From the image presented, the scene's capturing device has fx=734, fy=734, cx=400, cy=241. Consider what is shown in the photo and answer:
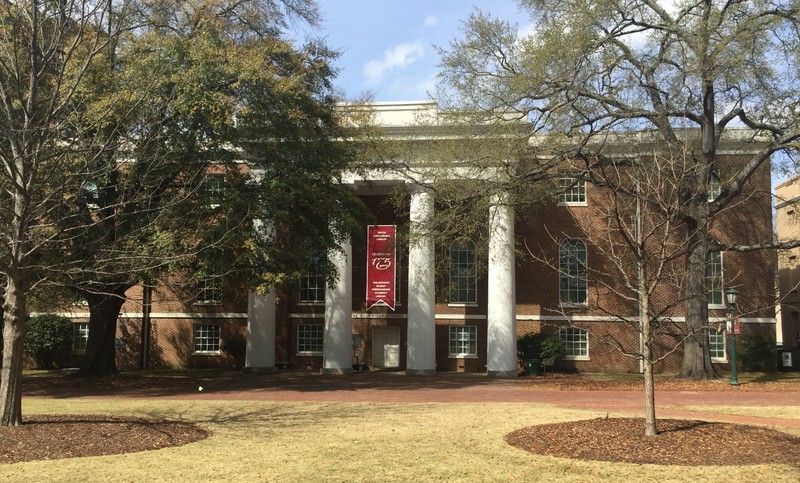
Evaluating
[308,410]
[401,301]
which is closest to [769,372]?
[401,301]

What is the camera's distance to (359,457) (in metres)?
11.1

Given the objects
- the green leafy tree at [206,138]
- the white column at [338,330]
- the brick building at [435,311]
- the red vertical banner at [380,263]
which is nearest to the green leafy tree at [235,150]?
the green leafy tree at [206,138]

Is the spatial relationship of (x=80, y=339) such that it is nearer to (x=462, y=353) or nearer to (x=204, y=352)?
(x=204, y=352)

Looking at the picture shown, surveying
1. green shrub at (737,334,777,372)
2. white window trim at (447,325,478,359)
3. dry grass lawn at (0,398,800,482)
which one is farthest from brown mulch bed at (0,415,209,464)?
green shrub at (737,334,777,372)

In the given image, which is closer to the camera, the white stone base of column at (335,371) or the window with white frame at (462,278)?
the white stone base of column at (335,371)

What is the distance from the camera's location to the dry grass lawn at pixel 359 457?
9.71m

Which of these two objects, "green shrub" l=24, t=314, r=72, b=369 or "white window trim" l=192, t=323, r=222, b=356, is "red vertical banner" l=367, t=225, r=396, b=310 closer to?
"white window trim" l=192, t=323, r=222, b=356

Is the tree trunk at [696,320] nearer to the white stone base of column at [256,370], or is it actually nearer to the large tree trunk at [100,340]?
the white stone base of column at [256,370]

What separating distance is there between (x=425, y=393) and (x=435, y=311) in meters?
13.7

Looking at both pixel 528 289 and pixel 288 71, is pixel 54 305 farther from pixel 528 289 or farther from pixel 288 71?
pixel 528 289

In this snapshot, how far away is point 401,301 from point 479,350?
4751 millimetres

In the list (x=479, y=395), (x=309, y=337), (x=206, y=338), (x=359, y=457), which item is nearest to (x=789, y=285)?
(x=309, y=337)

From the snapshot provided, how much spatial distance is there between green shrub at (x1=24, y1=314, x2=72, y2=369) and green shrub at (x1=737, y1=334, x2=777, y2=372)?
110ft

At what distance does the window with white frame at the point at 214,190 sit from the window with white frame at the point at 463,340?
1632 cm
